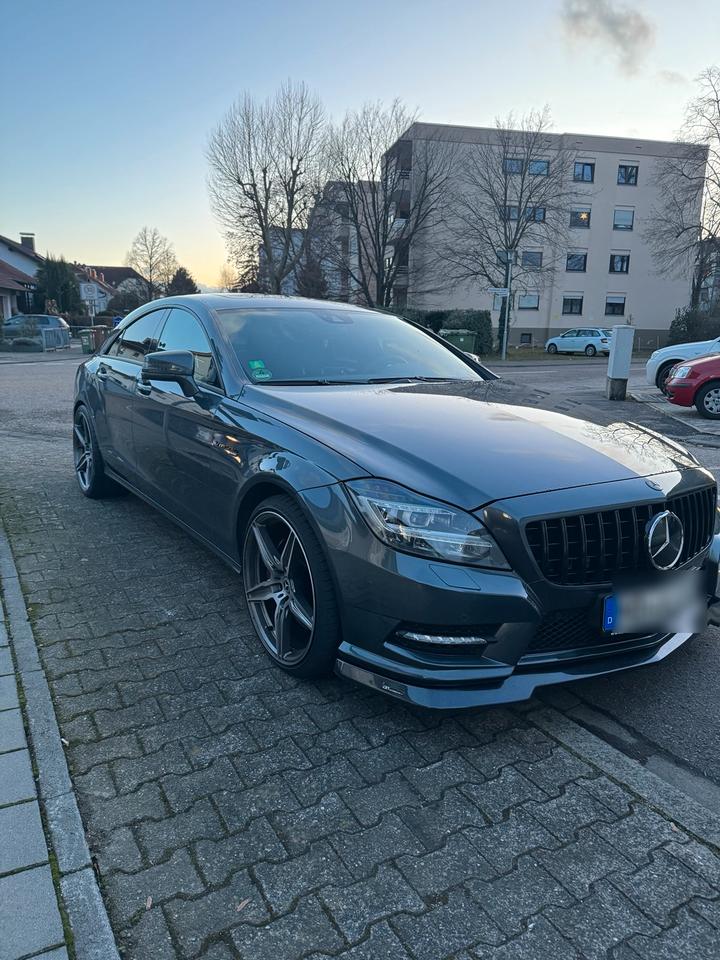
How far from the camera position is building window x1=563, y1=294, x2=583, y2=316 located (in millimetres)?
46125

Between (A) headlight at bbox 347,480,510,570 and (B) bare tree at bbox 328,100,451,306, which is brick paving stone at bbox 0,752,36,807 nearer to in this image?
(A) headlight at bbox 347,480,510,570

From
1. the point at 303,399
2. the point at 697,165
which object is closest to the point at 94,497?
the point at 303,399

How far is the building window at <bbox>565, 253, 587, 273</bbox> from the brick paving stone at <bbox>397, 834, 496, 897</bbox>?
48304mm

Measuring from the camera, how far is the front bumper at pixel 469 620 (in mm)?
2326

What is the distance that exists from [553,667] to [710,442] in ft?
25.9

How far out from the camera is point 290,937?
5.72ft

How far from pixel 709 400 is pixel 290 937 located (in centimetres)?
1143

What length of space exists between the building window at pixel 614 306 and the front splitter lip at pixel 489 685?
48.8 m

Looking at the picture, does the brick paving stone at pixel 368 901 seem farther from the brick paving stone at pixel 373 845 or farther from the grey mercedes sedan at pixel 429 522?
the grey mercedes sedan at pixel 429 522

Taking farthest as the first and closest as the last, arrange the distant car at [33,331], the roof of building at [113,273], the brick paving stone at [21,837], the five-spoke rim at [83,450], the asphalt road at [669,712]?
the roof of building at [113,273] < the distant car at [33,331] < the five-spoke rim at [83,450] < the asphalt road at [669,712] < the brick paving stone at [21,837]

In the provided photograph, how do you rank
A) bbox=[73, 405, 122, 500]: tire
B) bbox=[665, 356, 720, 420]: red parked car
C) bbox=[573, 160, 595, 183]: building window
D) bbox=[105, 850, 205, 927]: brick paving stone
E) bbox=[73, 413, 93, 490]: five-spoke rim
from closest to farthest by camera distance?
bbox=[105, 850, 205, 927]: brick paving stone
bbox=[73, 405, 122, 500]: tire
bbox=[73, 413, 93, 490]: five-spoke rim
bbox=[665, 356, 720, 420]: red parked car
bbox=[573, 160, 595, 183]: building window

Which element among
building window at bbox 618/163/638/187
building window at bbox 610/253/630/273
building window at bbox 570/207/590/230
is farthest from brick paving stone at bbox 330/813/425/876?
building window at bbox 618/163/638/187

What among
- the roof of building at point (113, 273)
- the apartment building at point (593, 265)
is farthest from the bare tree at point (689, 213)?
the roof of building at point (113, 273)

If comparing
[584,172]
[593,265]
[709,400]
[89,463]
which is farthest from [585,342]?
[89,463]
